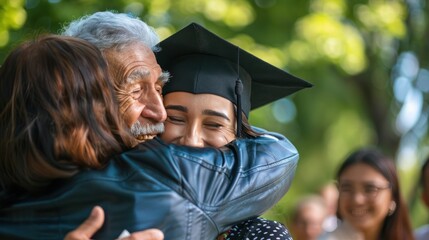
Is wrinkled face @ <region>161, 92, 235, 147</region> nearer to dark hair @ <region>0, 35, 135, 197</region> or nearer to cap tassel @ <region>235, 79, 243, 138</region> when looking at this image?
cap tassel @ <region>235, 79, 243, 138</region>

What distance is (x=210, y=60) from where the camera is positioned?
4031mm

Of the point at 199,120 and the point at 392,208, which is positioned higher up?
the point at 199,120

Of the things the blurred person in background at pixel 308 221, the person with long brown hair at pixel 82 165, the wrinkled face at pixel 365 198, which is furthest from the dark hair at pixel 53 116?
the blurred person in background at pixel 308 221

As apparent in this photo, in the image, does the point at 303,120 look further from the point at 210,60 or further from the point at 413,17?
the point at 210,60

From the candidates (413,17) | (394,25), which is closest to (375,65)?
(413,17)

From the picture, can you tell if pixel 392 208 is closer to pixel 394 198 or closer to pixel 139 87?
pixel 394 198

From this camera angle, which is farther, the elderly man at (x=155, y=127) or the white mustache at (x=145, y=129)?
the white mustache at (x=145, y=129)

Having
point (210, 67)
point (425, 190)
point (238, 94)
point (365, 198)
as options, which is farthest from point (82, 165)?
point (425, 190)

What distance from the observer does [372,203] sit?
6.71 metres

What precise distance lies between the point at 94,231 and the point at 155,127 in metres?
0.81

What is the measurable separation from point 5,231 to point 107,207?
0.31m

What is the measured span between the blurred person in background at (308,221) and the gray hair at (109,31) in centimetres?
528

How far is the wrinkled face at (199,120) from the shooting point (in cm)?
370

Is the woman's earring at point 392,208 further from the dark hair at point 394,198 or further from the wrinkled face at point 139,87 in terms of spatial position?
the wrinkled face at point 139,87
